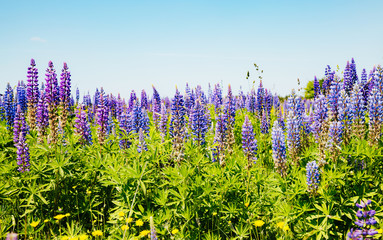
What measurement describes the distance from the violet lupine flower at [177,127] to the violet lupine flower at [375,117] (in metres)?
2.75

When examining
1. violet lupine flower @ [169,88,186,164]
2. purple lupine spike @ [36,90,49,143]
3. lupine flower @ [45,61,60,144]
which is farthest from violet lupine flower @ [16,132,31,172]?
violet lupine flower @ [169,88,186,164]

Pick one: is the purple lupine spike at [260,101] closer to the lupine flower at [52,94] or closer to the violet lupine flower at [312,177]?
the violet lupine flower at [312,177]

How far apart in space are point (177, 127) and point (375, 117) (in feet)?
9.84

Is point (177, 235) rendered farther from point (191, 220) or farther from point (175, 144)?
point (175, 144)

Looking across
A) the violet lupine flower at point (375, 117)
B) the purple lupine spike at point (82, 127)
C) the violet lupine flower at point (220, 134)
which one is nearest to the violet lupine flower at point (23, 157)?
the purple lupine spike at point (82, 127)

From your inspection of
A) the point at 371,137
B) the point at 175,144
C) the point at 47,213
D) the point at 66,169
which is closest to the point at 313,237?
the point at 371,137

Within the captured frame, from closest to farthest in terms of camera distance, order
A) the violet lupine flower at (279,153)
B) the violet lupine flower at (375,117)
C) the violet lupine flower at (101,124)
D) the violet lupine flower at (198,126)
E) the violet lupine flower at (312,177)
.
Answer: the violet lupine flower at (312,177)
the violet lupine flower at (375,117)
the violet lupine flower at (279,153)
the violet lupine flower at (198,126)
the violet lupine flower at (101,124)

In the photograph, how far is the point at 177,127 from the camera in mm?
4539

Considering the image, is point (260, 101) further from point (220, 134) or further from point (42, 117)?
point (42, 117)

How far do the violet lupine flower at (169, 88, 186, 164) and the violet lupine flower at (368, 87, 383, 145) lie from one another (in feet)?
9.01

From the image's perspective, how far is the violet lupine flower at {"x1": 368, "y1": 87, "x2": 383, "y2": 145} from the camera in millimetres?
3958

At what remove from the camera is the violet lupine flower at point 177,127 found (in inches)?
170

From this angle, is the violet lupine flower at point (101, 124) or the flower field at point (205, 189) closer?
the flower field at point (205, 189)

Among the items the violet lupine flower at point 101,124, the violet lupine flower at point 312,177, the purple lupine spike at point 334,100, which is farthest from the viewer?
the violet lupine flower at point 101,124
